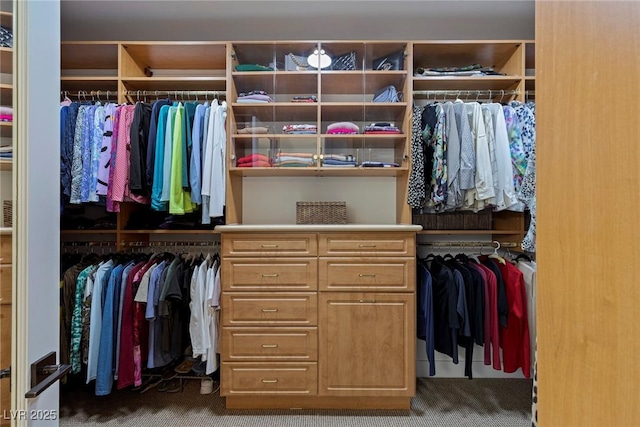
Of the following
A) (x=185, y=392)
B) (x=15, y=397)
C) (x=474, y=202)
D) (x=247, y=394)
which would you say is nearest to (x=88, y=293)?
(x=185, y=392)

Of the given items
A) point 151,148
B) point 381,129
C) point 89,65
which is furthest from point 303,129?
point 89,65

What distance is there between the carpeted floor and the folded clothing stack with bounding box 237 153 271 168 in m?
1.59

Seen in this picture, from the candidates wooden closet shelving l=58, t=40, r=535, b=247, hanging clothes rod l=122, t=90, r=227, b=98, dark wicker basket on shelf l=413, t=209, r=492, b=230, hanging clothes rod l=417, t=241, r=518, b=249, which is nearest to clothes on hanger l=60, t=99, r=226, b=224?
wooden closet shelving l=58, t=40, r=535, b=247

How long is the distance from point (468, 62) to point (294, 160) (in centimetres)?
157

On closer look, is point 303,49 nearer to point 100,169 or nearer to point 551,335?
point 100,169

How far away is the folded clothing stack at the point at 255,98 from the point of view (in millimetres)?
2111

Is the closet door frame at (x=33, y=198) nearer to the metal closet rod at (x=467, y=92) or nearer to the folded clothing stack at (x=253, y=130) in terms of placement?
the folded clothing stack at (x=253, y=130)

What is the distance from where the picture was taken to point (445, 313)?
6.41ft

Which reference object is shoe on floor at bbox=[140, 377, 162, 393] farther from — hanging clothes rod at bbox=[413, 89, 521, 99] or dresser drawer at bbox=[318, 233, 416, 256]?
hanging clothes rod at bbox=[413, 89, 521, 99]

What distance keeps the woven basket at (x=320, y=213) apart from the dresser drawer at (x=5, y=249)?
164 cm

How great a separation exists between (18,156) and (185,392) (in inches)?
82.0

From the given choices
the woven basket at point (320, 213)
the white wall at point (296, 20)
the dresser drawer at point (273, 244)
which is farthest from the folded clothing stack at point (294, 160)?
the white wall at point (296, 20)

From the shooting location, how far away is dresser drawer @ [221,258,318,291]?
6.06 feet

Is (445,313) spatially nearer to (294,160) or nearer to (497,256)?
(497,256)
